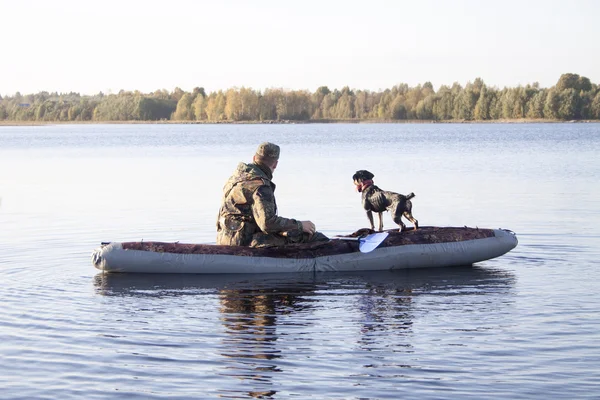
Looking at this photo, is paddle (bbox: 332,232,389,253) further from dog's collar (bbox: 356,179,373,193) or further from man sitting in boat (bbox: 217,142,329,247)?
dog's collar (bbox: 356,179,373,193)

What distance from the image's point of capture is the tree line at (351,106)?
140 metres

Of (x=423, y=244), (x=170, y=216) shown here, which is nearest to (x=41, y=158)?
(x=170, y=216)

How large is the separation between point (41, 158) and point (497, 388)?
42227 mm

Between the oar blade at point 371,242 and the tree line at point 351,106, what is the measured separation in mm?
128648

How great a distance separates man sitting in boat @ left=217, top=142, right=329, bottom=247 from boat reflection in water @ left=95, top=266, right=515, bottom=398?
503 mm

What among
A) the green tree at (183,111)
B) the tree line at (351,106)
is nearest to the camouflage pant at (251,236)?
the tree line at (351,106)

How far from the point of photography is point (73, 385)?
7.88 meters

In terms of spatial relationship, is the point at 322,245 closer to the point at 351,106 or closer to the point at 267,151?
the point at 267,151

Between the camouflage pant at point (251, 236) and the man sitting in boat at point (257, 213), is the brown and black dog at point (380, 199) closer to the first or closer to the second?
the man sitting in boat at point (257, 213)

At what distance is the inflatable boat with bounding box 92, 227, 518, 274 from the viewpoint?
1258cm

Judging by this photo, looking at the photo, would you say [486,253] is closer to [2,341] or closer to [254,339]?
[254,339]

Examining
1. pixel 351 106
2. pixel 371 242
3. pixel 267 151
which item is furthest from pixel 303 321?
pixel 351 106

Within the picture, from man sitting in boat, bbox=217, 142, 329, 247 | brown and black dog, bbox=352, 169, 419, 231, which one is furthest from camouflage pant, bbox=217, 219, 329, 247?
brown and black dog, bbox=352, 169, 419, 231

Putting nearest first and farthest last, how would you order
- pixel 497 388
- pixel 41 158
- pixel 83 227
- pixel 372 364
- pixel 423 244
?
pixel 497 388
pixel 372 364
pixel 423 244
pixel 83 227
pixel 41 158
